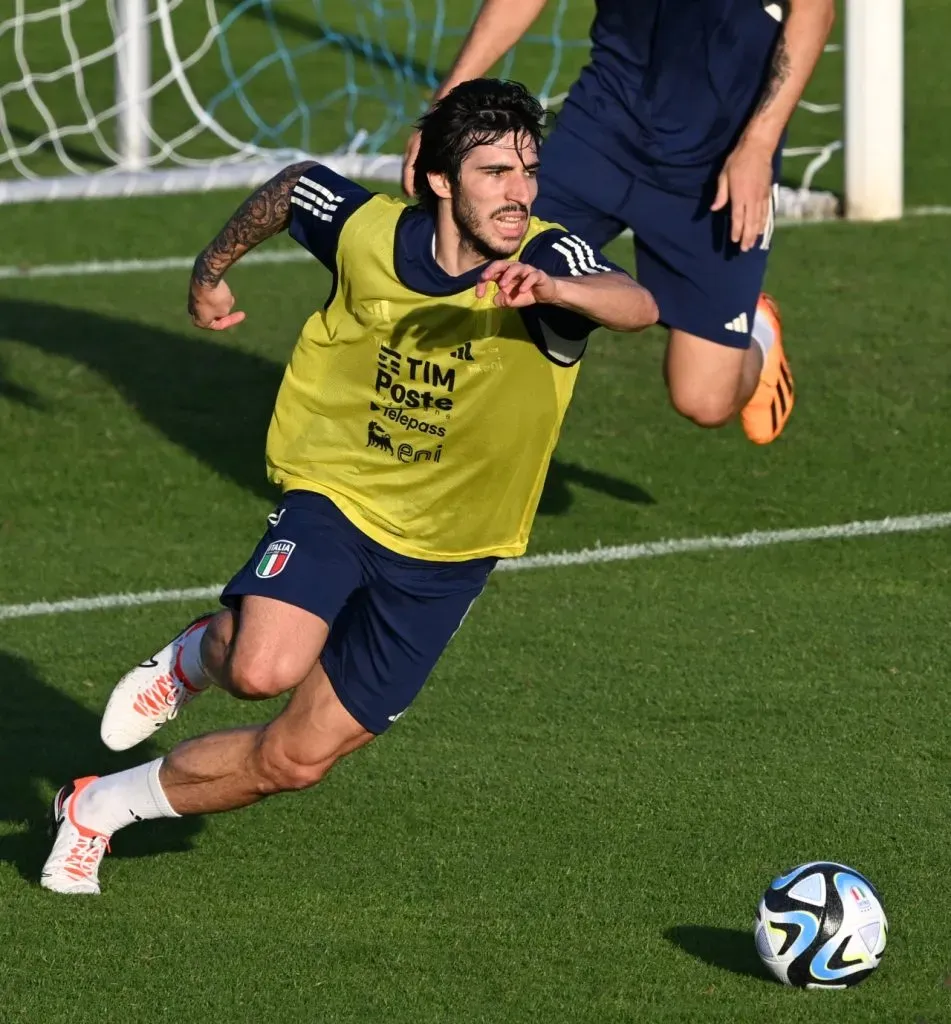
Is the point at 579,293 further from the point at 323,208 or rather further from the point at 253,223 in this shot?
the point at 253,223

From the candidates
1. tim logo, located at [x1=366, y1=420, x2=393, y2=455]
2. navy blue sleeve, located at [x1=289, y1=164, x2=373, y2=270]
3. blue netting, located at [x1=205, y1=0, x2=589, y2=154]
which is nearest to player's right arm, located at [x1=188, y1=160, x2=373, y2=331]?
navy blue sleeve, located at [x1=289, y1=164, x2=373, y2=270]

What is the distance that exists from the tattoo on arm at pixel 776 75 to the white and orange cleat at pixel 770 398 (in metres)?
1.15

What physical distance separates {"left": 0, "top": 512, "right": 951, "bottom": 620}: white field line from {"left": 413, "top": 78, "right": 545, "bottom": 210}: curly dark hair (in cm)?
264

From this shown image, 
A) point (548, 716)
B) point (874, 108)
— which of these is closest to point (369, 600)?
point (548, 716)

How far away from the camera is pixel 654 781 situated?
563 centimetres

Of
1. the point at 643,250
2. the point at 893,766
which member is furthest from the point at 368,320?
the point at 643,250

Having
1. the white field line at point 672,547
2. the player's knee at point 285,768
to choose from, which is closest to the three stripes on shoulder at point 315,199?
the player's knee at point 285,768

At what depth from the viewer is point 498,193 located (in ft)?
15.4

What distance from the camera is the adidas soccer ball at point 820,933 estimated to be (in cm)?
440

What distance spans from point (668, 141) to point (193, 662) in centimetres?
278

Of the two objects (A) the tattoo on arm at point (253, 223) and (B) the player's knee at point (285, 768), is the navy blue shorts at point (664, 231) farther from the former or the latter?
(B) the player's knee at point (285, 768)

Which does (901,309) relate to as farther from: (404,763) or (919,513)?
(404,763)

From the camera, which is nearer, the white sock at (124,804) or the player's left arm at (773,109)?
the white sock at (124,804)

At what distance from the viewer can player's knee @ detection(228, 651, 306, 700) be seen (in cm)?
473
